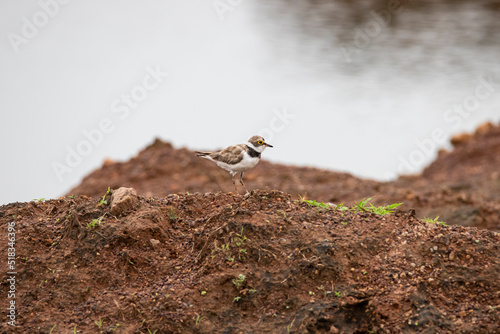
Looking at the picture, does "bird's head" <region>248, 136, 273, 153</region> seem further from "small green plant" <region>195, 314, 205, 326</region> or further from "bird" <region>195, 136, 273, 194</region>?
"small green plant" <region>195, 314, 205, 326</region>

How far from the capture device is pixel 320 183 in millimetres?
11508

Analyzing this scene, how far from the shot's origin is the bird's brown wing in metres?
6.02

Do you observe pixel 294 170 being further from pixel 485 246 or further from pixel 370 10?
pixel 370 10

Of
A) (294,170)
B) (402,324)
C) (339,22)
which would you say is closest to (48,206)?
(402,324)

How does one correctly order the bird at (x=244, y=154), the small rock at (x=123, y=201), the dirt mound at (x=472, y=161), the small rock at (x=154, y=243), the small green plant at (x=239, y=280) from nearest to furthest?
1. the small green plant at (x=239, y=280)
2. the small rock at (x=154, y=243)
3. the small rock at (x=123, y=201)
4. the bird at (x=244, y=154)
5. the dirt mound at (x=472, y=161)

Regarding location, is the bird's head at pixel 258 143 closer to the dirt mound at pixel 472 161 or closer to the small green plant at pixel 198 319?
the small green plant at pixel 198 319

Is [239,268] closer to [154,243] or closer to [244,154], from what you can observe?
[154,243]

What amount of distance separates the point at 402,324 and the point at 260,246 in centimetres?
115

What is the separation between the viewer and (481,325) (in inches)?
168

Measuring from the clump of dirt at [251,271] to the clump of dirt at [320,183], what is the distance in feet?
14.5

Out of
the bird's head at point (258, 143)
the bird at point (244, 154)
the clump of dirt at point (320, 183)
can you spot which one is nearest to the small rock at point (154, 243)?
the bird at point (244, 154)

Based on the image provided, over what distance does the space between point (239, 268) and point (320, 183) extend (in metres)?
7.18

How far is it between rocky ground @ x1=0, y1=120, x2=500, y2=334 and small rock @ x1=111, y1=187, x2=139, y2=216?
1 centimetres

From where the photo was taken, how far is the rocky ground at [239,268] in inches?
167
